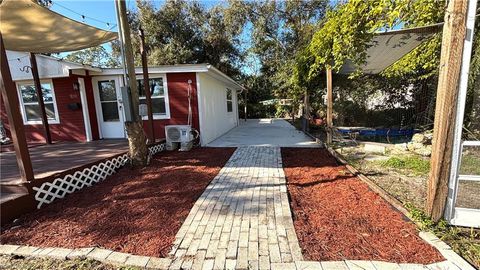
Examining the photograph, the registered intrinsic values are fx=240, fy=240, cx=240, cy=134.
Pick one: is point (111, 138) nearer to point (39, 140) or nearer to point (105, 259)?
point (39, 140)

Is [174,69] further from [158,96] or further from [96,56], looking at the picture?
[96,56]

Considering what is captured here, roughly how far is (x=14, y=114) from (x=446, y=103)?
16.3ft

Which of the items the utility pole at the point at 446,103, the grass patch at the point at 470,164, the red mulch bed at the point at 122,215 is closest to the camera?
the utility pole at the point at 446,103

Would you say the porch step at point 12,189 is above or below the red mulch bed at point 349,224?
above

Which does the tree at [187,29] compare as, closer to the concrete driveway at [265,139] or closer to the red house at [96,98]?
the concrete driveway at [265,139]

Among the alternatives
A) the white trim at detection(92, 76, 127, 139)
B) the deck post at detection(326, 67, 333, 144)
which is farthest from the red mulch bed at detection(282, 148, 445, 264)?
the white trim at detection(92, 76, 127, 139)

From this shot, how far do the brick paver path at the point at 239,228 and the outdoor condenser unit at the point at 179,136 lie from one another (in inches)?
112

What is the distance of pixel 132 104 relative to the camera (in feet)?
16.0

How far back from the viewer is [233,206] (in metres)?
3.26

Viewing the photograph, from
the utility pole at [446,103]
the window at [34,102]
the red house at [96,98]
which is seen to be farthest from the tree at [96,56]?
the utility pole at [446,103]

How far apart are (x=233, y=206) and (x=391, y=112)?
10.9m

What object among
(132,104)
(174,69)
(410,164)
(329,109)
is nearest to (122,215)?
(132,104)

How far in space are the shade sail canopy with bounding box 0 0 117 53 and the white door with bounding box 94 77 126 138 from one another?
1990 mm

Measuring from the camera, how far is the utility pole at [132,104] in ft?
15.0
